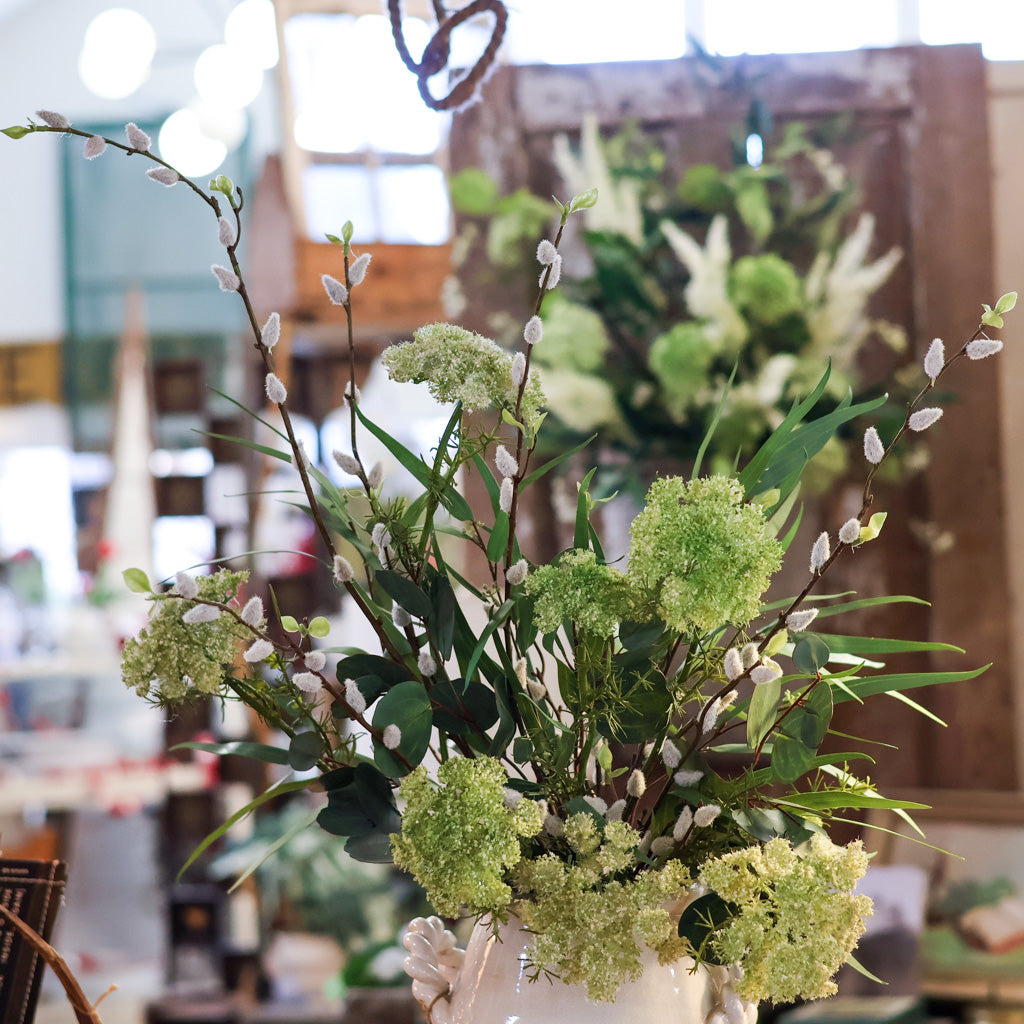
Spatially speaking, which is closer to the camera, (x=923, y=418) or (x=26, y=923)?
(x=923, y=418)

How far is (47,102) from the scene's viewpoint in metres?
3.42

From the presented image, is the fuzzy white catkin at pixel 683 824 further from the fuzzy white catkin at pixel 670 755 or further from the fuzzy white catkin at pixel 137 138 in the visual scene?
the fuzzy white catkin at pixel 137 138

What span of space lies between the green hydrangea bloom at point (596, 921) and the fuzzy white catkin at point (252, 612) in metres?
0.18

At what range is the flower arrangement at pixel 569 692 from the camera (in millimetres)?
493

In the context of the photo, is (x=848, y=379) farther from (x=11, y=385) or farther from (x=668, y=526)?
(x=11, y=385)

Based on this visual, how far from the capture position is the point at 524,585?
56cm

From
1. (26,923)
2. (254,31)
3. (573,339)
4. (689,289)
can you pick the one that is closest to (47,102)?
(254,31)

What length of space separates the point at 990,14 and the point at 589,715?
160 cm

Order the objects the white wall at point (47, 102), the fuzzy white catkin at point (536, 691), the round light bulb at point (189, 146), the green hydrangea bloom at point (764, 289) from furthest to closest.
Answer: the white wall at point (47, 102), the round light bulb at point (189, 146), the green hydrangea bloom at point (764, 289), the fuzzy white catkin at point (536, 691)

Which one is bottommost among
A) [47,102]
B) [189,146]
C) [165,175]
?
[165,175]

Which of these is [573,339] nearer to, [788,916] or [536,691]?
[536,691]

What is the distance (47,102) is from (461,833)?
11.7ft

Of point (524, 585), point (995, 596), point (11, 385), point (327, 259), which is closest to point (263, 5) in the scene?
point (327, 259)

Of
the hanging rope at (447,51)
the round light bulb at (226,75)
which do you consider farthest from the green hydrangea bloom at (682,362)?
the round light bulb at (226,75)
